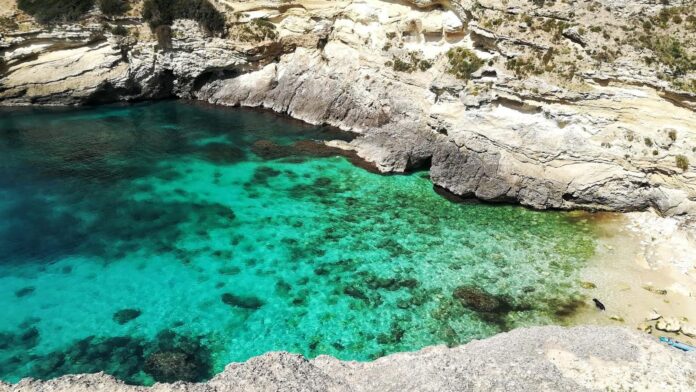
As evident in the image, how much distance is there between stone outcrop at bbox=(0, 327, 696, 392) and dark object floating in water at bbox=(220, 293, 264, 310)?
7207mm

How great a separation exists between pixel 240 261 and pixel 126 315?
17.0ft

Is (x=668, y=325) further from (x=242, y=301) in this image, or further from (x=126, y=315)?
(x=126, y=315)

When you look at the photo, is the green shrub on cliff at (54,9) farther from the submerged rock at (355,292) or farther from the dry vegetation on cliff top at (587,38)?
the submerged rock at (355,292)

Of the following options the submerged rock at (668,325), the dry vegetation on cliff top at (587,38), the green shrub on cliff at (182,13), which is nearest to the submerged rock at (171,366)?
the submerged rock at (668,325)

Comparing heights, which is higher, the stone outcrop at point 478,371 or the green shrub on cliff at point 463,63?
the green shrub on cliff at point 463,63

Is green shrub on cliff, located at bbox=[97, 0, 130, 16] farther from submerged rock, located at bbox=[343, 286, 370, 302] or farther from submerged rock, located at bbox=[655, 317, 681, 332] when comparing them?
submerged rock, located at bbox=[655, 317, 681, 332]

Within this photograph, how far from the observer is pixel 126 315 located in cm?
1805

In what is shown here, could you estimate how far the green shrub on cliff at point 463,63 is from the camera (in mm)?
28703

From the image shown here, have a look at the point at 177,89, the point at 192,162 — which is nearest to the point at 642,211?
the point at 192,162

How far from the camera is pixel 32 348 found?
16594mm

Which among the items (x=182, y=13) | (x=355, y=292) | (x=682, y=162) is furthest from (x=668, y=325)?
(x=182, y=13)

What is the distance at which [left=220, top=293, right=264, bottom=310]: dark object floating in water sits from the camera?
737 inches

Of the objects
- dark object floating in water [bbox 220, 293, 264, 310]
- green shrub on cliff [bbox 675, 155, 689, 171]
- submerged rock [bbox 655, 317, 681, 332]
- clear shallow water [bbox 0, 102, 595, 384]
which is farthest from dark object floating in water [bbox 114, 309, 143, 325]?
green shrub on cliff [bbox 675, 155, 689, 171]

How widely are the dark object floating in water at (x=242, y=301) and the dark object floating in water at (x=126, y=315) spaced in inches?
124
